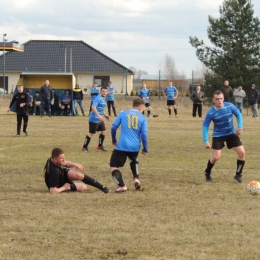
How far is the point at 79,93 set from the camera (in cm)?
3644

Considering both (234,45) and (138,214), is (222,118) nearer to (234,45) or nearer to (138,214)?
(138,214)

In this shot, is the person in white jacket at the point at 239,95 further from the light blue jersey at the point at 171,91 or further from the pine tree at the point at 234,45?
the pine tree at the point at 234,45

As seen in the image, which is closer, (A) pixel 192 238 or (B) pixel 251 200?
(A) pixel 192 238

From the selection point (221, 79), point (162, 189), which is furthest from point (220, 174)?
point (221, 79)

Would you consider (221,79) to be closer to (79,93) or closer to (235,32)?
(235,32)

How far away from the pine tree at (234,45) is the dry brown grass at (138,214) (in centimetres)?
3137

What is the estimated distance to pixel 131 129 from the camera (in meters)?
10.8

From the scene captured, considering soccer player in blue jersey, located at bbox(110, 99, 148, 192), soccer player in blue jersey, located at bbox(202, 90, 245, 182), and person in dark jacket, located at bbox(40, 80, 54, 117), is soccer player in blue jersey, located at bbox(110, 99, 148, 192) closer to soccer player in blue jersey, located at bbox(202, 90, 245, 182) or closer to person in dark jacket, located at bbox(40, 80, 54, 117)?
soccer player in blue jersey, located at bbox(202, 90, 245, 182)

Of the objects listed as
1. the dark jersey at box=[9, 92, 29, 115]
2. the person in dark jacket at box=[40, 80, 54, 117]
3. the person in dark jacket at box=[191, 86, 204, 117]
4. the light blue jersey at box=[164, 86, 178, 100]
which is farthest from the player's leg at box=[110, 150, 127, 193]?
the light blue jersey at box=[164, 86, 178, 100]

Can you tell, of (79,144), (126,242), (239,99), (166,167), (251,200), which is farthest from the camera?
(239,99)

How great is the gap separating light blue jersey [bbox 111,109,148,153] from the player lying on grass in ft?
2.41

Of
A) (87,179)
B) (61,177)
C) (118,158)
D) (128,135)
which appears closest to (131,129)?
(128,135)

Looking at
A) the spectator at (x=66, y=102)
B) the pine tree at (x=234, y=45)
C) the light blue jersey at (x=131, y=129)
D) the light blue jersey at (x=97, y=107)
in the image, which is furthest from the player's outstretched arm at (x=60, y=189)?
the pine tree at (x=234, y=45)

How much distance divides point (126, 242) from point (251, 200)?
3.32m
